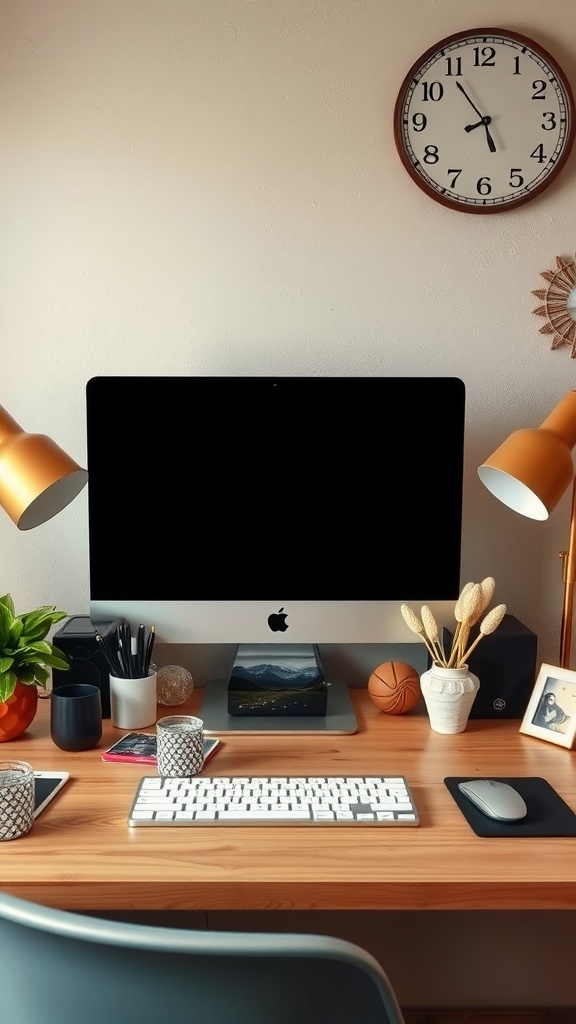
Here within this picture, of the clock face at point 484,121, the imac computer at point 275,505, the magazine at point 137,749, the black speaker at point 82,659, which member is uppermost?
the clock face at point 484,121

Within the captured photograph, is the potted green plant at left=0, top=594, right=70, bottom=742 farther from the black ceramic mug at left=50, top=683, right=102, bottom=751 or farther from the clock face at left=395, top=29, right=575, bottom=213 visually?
the clock face at left=395, top=29, right=575, bottom=213

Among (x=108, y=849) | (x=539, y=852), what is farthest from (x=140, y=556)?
(x=539, y=852)

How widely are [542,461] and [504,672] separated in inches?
15.9

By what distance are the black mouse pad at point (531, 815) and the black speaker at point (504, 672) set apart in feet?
0.97

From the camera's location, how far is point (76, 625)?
1686 millimetres

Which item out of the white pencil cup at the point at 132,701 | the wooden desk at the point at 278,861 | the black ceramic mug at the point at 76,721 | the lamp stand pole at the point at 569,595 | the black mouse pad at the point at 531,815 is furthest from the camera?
the lamp stand pole at the point at 569,595

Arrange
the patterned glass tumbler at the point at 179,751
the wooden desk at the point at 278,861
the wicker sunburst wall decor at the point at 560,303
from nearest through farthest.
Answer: the wooden desk at the point at 278,861, the patterned glass tumbler at the point at 179,751, the wicker sunburst wall decor at the point at 560,303

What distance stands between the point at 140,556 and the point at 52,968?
89 cm

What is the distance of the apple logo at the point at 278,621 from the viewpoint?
160cm

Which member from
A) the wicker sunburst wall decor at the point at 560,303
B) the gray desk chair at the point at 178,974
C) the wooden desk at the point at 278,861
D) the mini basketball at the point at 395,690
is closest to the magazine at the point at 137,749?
the wooden desk at the point at 278,861

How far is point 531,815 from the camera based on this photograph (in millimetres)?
1215

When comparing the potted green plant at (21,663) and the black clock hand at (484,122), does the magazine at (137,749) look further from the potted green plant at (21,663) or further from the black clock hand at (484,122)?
the black clock hand at (484,122)

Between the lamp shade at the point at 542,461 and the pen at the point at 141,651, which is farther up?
the lamp shade at the point at 542,461

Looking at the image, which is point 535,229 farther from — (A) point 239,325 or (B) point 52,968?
(B) point 52,968
